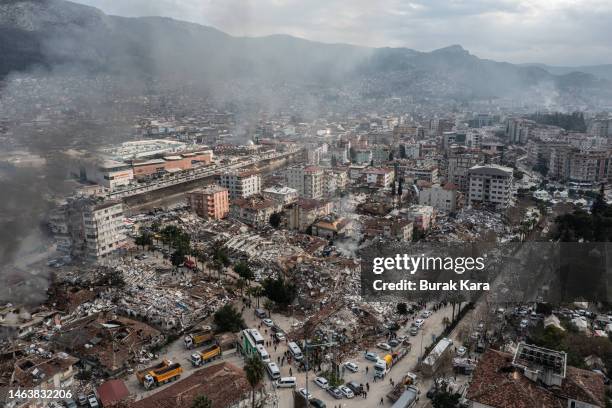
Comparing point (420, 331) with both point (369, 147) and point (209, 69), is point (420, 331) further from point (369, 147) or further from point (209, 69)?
point (209, 69)

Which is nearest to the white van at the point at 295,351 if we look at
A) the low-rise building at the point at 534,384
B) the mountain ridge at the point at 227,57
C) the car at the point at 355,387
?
the car at the point at 355,387

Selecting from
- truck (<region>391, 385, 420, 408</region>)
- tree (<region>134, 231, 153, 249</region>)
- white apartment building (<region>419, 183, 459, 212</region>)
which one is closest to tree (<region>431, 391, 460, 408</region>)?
truck (<region>391, 385, 420, 408</region>)

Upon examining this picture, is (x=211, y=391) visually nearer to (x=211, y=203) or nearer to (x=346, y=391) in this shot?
(x=346, y=391)

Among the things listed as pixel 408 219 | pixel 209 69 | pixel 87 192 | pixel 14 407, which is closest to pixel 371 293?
pixel 408 219

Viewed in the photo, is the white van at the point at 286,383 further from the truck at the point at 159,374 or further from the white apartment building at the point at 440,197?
the white apartment building at the point at 440,197

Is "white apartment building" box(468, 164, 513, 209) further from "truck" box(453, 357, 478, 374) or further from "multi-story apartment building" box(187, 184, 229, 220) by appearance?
"truck" box(453, 357, 478, 374)

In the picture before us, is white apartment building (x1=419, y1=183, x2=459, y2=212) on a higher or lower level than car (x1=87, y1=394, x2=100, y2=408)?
higher
